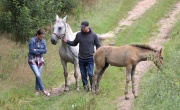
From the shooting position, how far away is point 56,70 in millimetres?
14984

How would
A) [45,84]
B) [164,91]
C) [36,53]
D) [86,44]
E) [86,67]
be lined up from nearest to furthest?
[164,91], [86,44], [36,53], [86,67], [45,84]

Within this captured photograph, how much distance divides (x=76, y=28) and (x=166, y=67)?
389 inches

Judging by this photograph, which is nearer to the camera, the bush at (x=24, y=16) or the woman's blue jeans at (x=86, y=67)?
the woman's blue jeans at (x=86, y=67)

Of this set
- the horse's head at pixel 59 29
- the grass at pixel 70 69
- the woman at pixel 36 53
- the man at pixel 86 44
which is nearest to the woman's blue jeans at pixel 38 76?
the woman at pixel 36 53

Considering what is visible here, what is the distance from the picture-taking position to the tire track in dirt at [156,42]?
11184 mm

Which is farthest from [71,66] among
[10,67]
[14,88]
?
[14,88]

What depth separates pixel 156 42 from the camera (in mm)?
18312

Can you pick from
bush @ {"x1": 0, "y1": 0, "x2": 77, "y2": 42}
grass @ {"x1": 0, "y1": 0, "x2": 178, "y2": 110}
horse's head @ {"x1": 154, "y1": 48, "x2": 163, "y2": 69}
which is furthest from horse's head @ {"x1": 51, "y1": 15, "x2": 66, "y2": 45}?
bush @ {"x1": 0, "y1": 0, "x2": 77, "y2": 42}

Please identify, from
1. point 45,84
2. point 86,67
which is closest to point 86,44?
point 86,67

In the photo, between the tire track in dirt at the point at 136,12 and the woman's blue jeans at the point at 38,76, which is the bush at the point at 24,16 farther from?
the woman's blue jeans at the point at 38,76

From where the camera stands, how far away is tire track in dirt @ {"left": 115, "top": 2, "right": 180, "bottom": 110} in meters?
11.2

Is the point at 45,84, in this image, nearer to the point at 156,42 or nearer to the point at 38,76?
the point at 38,76

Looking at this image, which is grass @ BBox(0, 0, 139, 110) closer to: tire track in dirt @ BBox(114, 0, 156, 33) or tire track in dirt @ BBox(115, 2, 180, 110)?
tire track in dirt @ BBox(115, 2, 180, 110)

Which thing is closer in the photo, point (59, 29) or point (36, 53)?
point (36, 53)
